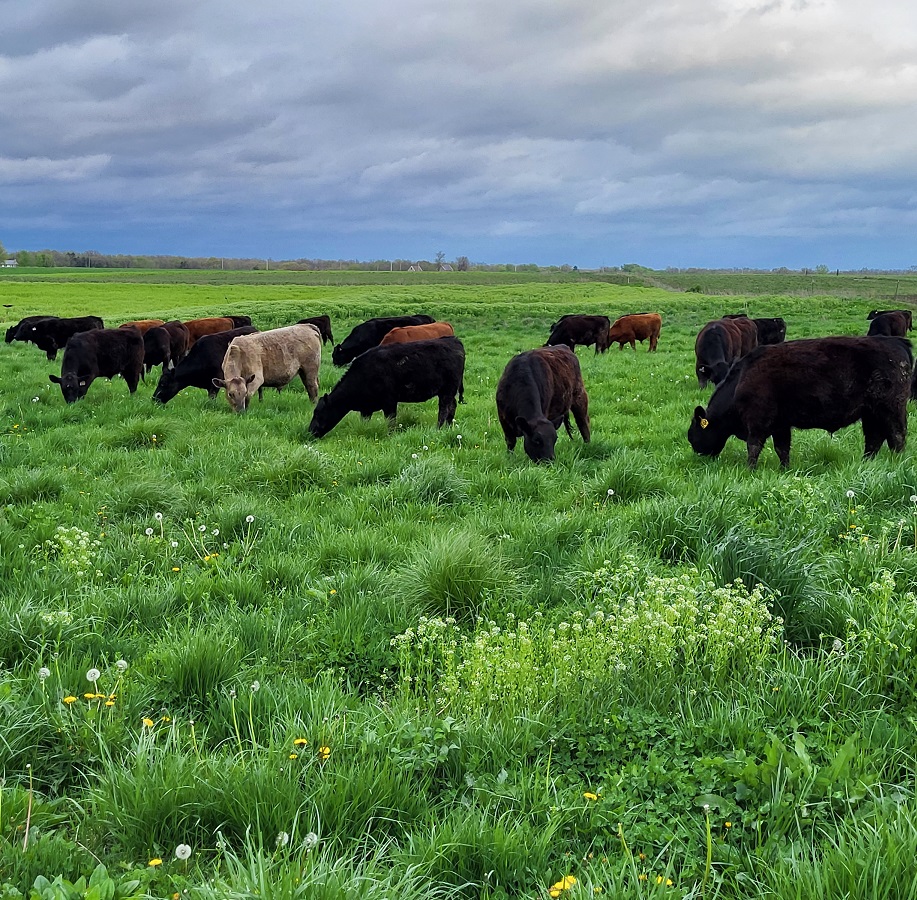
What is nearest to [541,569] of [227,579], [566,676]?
[566,676]

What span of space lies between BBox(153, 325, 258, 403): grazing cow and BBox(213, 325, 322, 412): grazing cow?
1.30 ft

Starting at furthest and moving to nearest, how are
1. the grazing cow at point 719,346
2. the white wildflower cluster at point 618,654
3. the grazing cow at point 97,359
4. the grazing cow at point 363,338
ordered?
1. the grazing cow at point 363,338
2. the grazing cow at point 719,346
3. the grazing cow at point 97,359
4. the white wildflower cluster at point 618,654

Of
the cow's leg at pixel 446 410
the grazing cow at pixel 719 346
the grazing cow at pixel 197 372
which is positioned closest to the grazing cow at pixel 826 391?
the cow's leg at pixel 446 410

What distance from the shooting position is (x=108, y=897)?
6.12 ft

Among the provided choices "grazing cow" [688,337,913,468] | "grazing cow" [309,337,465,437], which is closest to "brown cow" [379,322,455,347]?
"grazing cow" [309,337,465,437]

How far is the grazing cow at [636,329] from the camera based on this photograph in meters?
25.9

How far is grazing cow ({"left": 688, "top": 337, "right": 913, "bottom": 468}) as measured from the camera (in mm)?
7906

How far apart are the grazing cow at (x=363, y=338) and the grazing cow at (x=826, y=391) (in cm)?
1389

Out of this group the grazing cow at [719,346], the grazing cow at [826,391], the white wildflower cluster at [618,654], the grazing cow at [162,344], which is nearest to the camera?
the white wildflower cluster at [618,654]

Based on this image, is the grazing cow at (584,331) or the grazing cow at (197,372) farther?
the grazing cow at (584,331)

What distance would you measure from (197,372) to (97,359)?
2.55 metres

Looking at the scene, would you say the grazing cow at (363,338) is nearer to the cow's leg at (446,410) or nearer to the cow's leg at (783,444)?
the cow's leg at (446,410)

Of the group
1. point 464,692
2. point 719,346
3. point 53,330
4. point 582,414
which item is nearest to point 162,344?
point 53,330

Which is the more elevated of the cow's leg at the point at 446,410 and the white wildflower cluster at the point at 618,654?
the cow's leg at the point at 446,410
